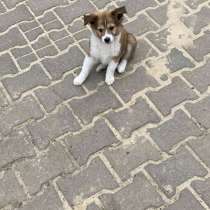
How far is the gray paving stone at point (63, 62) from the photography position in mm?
4535

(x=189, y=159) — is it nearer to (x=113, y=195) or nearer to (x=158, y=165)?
(x=158, y=165)

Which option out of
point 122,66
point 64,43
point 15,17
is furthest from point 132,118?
point 15,17

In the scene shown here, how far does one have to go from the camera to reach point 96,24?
3910 mm

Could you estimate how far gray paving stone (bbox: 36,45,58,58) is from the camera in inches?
185

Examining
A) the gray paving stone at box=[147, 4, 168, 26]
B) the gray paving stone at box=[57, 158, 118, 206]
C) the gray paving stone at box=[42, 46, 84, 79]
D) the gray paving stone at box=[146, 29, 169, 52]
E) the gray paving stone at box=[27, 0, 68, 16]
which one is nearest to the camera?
the gray paving stone at box=[57, 158, 118, 206]

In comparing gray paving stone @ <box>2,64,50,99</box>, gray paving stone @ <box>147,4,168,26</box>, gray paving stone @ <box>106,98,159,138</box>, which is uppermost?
gray paving stone @ <box>147,4,168,26</box>

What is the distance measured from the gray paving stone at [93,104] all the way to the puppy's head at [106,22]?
22.6 inches

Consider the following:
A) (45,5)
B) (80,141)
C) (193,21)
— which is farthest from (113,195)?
(45,5)

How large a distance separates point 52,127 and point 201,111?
53.8 inches

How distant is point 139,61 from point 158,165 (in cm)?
123

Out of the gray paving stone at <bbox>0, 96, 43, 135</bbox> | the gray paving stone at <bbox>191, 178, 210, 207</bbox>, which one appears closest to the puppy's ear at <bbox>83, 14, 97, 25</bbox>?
the gray paving stone at <bbox>0, 96, 43, 135</bbox>

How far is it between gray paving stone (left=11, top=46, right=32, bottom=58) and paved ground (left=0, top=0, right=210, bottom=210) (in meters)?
0.01

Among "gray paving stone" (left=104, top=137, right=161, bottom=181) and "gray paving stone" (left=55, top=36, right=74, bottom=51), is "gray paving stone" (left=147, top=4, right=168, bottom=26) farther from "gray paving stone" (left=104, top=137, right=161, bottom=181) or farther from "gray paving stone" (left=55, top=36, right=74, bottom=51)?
"gray paving stone" (left=104, top=137, right=161, bottom=181)

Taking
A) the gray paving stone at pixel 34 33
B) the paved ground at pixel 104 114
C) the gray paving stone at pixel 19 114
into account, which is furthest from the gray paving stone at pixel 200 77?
the gray paving stone at pixel 34 33
